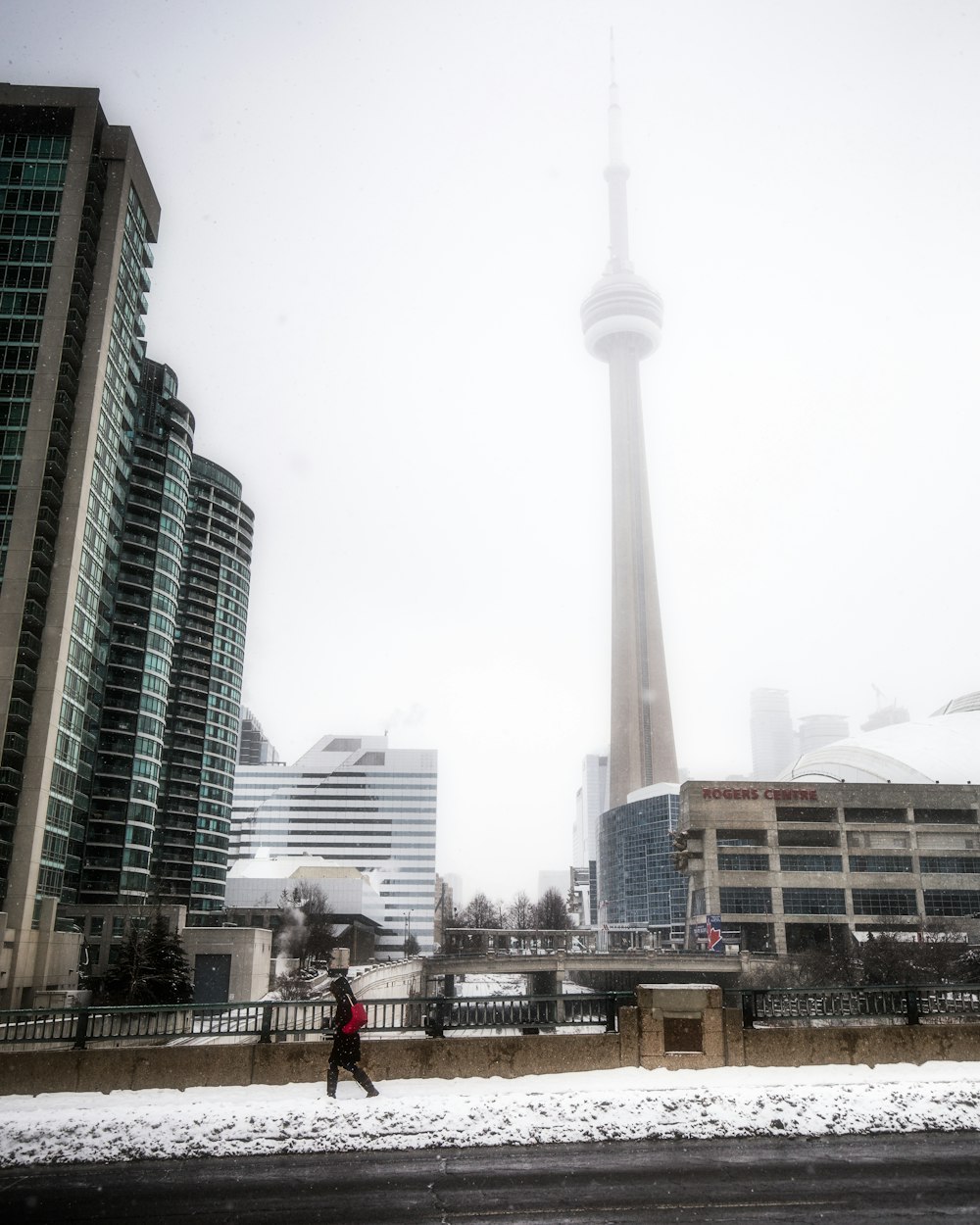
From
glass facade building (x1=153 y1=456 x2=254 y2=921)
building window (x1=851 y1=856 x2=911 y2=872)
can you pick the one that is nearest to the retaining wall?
building window (x1=851 y1=856 x2=911 y2=872)

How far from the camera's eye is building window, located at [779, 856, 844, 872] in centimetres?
11088

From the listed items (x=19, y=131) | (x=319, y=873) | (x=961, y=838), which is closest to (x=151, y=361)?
(x=19, y=131)

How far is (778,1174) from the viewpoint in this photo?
1123 cm

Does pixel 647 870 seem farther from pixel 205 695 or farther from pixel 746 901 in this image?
pixel 205 695

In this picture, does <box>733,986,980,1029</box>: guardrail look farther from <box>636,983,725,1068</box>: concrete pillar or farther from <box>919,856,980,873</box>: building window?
<box>919,856,980,873</box>: building window

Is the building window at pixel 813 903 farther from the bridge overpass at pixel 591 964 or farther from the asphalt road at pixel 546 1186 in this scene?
the asphalt road at pixel 546 1186

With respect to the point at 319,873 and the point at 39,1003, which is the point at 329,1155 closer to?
the point at 39,1003

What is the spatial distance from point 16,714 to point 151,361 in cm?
5492

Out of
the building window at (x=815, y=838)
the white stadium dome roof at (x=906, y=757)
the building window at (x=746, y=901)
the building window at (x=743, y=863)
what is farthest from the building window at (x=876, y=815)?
the white stadium dome roof at (x=906, y=757)

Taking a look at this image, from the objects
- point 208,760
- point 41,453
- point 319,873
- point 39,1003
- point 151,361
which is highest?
point 151,361

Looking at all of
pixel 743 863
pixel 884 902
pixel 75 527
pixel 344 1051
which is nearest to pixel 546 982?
pixel 743 863

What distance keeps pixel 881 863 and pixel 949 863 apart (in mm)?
7302

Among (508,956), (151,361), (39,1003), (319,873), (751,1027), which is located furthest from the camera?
(319,873)

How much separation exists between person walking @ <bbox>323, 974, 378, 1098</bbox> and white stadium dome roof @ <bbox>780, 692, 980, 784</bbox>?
127554mm
